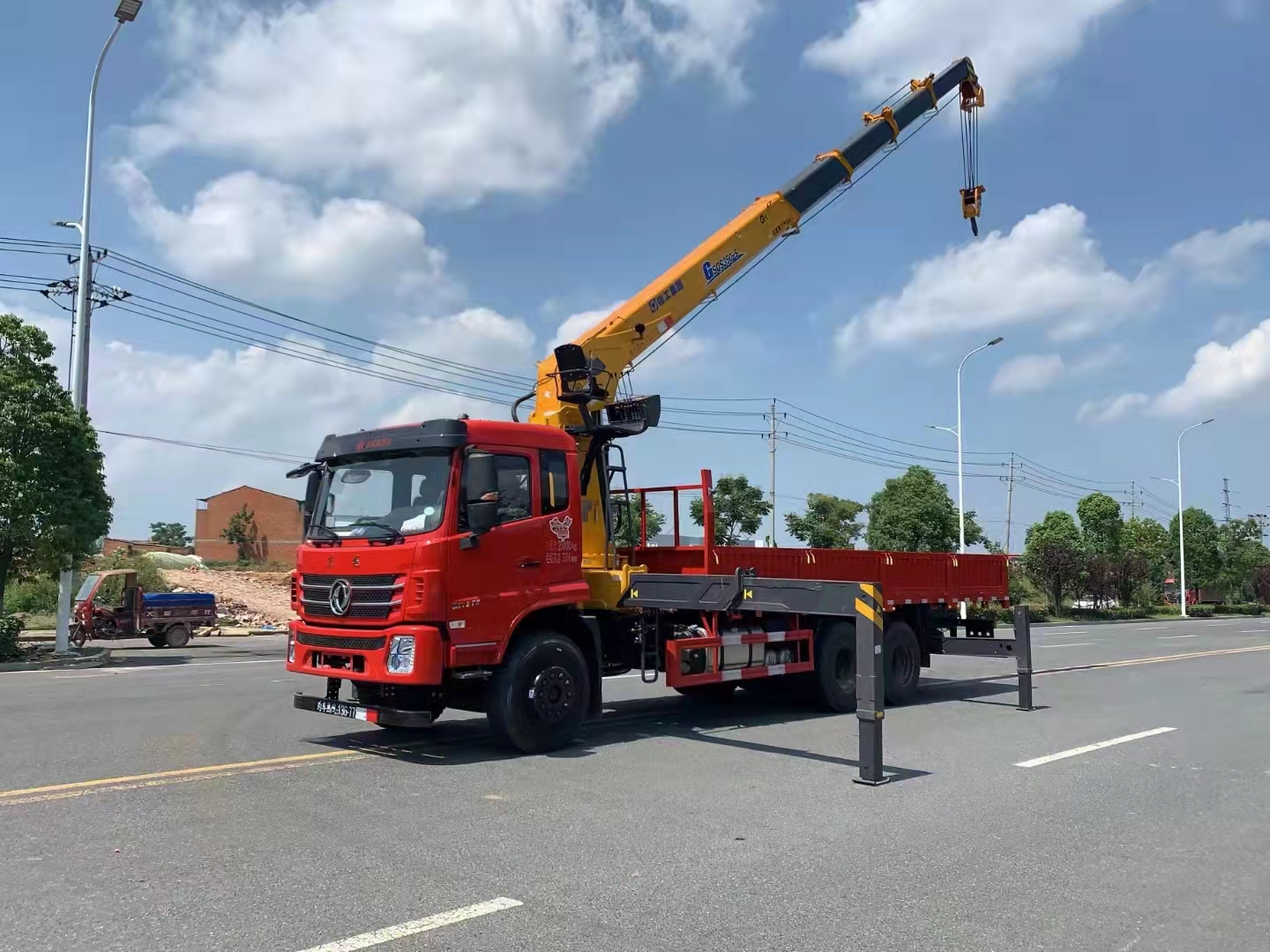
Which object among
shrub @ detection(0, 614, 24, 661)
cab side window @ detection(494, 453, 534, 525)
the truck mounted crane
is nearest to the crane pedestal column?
→ the truck mounted crane

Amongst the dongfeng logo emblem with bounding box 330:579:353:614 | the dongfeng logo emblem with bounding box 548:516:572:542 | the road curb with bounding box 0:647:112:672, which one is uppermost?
the dongfeng logo emblem with bounding box 548:516:572:542

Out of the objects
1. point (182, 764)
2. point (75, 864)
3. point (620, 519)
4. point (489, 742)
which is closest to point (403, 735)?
point (489, 742)

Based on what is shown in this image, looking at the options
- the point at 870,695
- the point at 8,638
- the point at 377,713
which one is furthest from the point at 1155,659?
the point at 8,638

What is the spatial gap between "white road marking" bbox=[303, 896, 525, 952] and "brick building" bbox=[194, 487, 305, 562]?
73952mm

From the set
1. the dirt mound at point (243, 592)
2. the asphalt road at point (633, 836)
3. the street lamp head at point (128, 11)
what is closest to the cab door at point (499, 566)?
the asphalt road at point (633, 836)

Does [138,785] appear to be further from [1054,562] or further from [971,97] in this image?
[1054,562]

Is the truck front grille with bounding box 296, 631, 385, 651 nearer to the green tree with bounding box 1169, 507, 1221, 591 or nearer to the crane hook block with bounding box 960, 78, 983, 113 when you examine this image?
the crane hook block with bounding box 960, 78, 983, 113

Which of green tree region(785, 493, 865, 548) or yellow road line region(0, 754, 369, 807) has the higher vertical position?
green tree region(785, 493, 865, 548)

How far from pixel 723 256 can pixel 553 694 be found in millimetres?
7677

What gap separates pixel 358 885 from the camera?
16.8ft

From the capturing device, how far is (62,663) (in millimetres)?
20156

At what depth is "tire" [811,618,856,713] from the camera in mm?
11836

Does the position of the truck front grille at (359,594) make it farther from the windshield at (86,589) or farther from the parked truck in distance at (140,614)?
the windshield at (86,589)

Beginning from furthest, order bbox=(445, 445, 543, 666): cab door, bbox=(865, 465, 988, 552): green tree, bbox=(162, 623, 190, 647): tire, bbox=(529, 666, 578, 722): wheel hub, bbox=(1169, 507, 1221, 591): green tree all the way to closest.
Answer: bbox=(1169, 507, 1221, 591): green tree < bbox=(865, 465, 988, 552): green tree < bbox=(162, 623, 190, 647): tire < bbox=(529, 666, 578, 722): wheel hub < bbox=(445, 445, 543, 666): cab door
